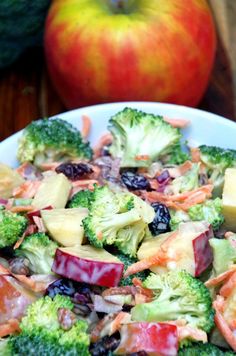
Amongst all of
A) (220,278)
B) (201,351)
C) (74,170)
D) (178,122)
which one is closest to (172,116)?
(178,122)

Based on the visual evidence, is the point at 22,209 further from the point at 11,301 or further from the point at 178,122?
the point at 178,122

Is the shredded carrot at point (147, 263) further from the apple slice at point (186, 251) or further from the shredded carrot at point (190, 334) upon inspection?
the shredded carrot at point (190, 334)

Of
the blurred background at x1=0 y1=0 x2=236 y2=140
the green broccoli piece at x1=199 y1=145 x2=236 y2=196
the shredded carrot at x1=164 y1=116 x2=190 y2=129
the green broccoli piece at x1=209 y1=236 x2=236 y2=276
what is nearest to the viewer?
the green broccoli piece at x1=209 y1=236 x2=236 y2=276

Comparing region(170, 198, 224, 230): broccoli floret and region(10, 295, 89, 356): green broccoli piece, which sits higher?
region(170, 198, 224, 230): broccoli floret

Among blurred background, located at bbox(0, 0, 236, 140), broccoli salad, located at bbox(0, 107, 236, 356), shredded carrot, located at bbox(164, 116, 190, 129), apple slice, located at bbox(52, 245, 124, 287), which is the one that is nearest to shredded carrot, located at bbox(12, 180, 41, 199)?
broccoli salad, located at bbox(0, 107, 236, 356)

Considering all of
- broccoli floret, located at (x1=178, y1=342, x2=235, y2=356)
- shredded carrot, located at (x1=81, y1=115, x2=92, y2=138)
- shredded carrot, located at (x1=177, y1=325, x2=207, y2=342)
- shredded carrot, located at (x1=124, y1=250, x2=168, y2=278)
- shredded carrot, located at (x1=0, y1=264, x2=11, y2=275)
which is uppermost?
shredded carrot, located at (x1=81, y1=115, x2=92, y2=138)

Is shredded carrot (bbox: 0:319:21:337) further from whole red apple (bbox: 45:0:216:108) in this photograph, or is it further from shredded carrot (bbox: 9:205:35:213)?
whole red apple (bbox: 45:0:216:108)

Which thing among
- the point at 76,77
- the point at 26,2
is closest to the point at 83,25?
the point at 76,77
